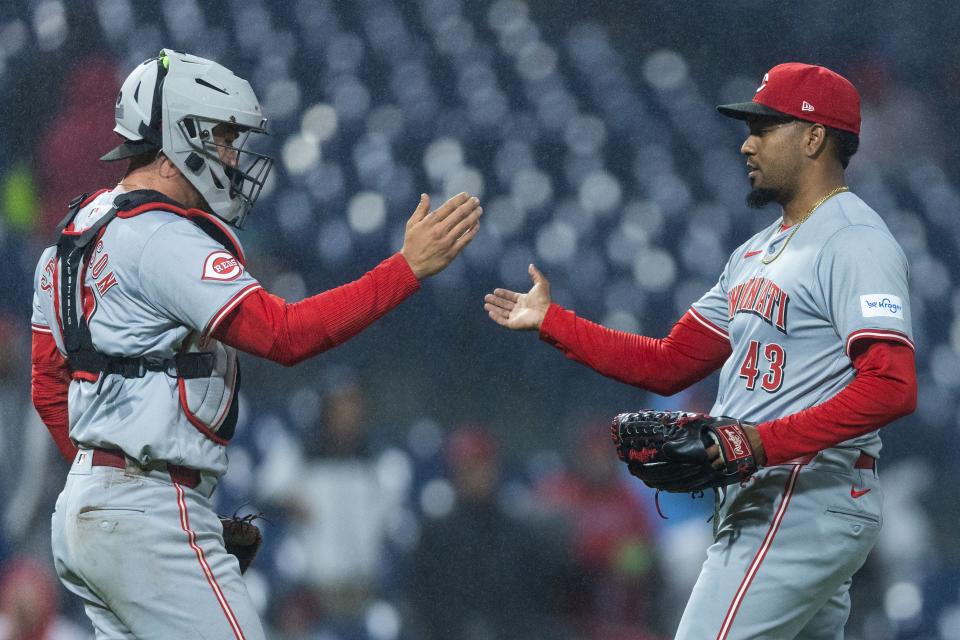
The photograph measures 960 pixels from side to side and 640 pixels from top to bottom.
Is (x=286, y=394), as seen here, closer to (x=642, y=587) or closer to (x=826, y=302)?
(x=642, y=587)

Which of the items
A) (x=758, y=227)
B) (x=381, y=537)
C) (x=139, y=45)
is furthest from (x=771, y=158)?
(x=139, y=45)

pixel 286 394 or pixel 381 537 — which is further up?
pixel 286 394

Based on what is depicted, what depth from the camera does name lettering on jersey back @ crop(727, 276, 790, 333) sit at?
2311 mm

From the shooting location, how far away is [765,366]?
2.36m

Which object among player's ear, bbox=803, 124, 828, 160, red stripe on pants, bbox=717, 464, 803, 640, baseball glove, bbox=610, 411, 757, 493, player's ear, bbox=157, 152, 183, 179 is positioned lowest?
red stripe on pants, bbox=717, 464, 803, 640

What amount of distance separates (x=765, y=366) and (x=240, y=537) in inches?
49.6

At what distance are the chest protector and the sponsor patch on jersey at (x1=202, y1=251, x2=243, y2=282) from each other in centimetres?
12

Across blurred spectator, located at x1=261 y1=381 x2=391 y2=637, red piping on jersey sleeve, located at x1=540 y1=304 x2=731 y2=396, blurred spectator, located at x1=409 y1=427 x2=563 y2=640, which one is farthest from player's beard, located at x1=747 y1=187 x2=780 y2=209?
blurred spectator, located at x1=261 y1=381 x2=391 y2=637

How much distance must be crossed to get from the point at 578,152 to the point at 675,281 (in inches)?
24.4

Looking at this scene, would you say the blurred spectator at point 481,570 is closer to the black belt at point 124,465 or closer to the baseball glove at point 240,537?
the baseball glove at point 240,537

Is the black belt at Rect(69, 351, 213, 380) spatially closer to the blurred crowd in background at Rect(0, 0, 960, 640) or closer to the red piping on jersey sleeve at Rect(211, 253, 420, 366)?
the red piping on jersey sleeve at Rect(211, 253, 420, 366)

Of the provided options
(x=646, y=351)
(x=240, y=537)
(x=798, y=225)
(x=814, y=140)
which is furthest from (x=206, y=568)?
(x=814, y=140)

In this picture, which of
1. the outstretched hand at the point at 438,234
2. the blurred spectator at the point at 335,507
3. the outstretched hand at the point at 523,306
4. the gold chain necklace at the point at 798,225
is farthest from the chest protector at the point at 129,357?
the blurred spectator at the point at 335,507

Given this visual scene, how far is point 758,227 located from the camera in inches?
163
